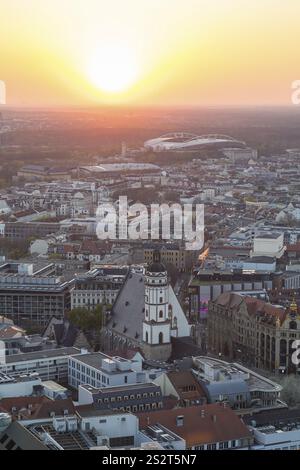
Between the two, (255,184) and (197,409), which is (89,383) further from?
(255,184)

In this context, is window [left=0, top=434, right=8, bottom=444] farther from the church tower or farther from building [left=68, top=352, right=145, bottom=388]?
the church tower

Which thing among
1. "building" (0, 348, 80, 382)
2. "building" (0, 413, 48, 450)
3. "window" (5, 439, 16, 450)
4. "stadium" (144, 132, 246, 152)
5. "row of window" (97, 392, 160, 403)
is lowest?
"building" (0, 348, 80, 382)

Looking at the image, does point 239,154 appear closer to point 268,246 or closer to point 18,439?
point 268,246

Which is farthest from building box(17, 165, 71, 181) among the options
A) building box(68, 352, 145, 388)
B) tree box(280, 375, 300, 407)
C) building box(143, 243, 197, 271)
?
tree box(280, 375, 300, 407)

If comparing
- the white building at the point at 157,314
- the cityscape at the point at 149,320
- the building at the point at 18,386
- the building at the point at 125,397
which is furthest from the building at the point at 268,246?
the building at the point at 125,397

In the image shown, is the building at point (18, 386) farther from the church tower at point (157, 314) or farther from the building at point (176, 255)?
the building at point (176, 255)

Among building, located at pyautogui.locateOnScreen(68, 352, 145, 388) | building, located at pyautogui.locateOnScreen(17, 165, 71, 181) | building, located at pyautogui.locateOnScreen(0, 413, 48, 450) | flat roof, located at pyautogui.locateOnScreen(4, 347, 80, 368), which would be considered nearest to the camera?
building, located at pyautogui.locateOnScreen(0, 413, 48, 450)

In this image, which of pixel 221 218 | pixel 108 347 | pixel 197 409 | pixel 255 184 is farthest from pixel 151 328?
pixel 255 184
